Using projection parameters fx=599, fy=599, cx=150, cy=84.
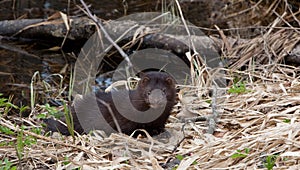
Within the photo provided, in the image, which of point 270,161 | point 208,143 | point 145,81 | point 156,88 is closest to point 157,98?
point 156,88

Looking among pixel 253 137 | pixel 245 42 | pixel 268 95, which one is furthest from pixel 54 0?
pixel 253 137

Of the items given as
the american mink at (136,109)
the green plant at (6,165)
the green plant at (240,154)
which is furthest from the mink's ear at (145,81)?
the green plant at (6,165)

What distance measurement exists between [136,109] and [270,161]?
64.9 inches

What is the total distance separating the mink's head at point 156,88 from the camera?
5.12m

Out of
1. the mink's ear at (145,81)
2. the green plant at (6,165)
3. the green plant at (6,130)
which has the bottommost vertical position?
the green plant at (6,165)

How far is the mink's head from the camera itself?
5.12m

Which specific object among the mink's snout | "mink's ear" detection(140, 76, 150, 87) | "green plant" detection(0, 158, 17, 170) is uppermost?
"mink's ear" detection(140, 76, 150, 87)

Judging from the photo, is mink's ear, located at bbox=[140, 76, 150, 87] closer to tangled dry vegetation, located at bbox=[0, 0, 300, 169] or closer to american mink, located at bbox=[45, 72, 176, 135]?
american mink, located at bbox=[45, 72, 176, 135]

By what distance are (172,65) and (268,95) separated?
329 cm

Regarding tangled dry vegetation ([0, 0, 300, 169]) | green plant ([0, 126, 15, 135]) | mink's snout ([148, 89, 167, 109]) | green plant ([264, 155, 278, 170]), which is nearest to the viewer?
green plant ([264, 155, 278, 170])

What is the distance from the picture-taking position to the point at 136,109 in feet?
17.4

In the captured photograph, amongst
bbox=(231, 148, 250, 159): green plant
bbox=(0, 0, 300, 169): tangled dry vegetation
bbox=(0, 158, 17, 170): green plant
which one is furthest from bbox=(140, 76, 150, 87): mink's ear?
bbox=(0, 158, 17, 170): green plant

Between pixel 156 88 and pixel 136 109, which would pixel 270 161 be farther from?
pixel 136 109

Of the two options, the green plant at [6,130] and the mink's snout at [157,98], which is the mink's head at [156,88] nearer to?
the mink's snout at [157,98]
